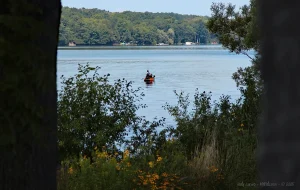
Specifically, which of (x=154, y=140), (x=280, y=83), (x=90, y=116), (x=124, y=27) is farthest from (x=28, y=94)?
(x=124, y=27)

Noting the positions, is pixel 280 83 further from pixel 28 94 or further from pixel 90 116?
pixel 90 116

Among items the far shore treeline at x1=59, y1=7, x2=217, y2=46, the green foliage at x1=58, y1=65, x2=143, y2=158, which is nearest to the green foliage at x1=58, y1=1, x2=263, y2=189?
the green foliage at x1=58, y1=65, x2=143, y2=158

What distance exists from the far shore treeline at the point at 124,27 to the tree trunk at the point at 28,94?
83919 mm

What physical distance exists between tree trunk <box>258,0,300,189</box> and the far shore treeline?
86.2m

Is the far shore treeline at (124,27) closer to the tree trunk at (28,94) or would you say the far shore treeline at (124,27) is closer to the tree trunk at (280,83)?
the tree trunk at (28,94)

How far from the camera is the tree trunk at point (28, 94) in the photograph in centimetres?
307

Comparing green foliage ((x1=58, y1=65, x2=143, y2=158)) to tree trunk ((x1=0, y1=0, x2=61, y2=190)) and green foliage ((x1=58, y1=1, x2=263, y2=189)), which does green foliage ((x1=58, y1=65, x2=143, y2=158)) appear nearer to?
green foliage ((x1=58, y1=1, x2=263, y2=189))

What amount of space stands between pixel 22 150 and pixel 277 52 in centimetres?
244

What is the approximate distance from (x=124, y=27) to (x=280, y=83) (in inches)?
4087

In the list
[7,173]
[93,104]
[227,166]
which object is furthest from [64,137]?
[7,173]

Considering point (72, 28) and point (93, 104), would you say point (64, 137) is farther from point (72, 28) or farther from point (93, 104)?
point (72, 28)

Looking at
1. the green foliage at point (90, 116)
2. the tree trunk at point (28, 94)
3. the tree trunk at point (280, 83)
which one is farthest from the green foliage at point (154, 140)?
the tree trunk at point (280, 83)

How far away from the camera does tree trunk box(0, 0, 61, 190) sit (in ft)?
10.1

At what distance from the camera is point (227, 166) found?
301 inches
